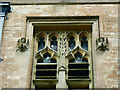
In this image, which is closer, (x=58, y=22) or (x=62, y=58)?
(x=62, y=58)

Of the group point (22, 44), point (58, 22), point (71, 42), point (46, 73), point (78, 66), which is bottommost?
point (46, 73)

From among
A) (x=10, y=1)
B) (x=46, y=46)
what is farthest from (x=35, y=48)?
(x=10, y=1)

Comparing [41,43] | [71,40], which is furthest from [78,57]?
[41,43]

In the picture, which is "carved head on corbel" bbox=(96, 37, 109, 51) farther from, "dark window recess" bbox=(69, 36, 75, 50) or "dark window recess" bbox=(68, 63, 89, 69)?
"dark window recess" bbox=(69, 36, 75, 50)

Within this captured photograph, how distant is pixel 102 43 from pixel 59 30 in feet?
5.18

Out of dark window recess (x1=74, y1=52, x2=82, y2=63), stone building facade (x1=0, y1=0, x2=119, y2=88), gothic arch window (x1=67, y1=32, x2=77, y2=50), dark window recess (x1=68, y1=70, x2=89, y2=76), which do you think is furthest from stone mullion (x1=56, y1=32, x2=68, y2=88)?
dark window recess (x1=74, y1=52, x2=82, y2=63)

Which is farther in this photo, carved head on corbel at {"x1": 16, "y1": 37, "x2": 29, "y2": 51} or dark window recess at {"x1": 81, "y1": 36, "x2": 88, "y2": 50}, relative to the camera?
dark window recess at {"x1": 81, "y1": 36, "x2": 88, "y2": 50}

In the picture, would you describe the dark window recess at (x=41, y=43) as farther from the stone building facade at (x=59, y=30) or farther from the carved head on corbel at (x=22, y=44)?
the carved head on corbel at (x=22, y=44)

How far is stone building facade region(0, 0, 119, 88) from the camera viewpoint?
871 centimetres

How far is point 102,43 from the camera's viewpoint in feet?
29.6

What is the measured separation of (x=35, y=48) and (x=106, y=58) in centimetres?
216

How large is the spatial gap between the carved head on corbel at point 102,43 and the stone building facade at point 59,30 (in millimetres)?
42

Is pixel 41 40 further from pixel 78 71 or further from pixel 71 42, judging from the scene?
pixel 78 71

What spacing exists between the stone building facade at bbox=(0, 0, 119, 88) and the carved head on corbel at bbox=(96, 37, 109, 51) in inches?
1.7
